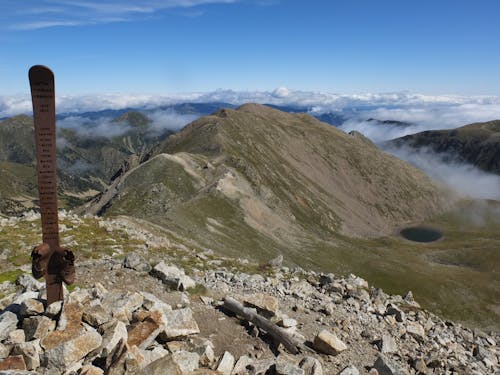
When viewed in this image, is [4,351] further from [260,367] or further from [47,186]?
[260,367]

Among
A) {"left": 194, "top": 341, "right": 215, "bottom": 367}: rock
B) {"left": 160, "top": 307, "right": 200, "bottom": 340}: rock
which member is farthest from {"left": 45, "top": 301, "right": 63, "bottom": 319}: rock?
{"left": 194, "top": 341, "right": 215, "bottom": 367}: rock

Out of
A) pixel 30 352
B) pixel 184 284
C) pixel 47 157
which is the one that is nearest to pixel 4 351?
pixel 30 352

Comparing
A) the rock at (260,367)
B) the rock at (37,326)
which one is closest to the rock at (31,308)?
the rock at (37,326)

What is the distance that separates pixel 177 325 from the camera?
18281 millimetres

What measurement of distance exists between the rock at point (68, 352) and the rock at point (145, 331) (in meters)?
1.79

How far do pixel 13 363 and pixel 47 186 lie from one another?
269 inches

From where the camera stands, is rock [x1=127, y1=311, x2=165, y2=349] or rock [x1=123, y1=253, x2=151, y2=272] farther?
rock [x1=123, y1=253, x2=151, y2=272]

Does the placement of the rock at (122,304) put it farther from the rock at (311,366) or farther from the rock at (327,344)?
the rock at (327,344)

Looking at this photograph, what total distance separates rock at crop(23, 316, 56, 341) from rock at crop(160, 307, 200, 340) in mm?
4477

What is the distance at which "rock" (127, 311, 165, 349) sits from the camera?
1596cm

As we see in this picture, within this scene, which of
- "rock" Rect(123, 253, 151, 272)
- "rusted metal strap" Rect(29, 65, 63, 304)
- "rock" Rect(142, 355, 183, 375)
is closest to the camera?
"rock" Rect(142, 355, 183, 375)

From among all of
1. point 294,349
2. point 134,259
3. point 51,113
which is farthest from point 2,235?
point 294,349

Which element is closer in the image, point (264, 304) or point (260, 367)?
point (260, 367)

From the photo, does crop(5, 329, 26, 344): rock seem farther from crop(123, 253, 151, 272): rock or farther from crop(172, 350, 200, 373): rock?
crop(123, 253, 151, 272): rock
